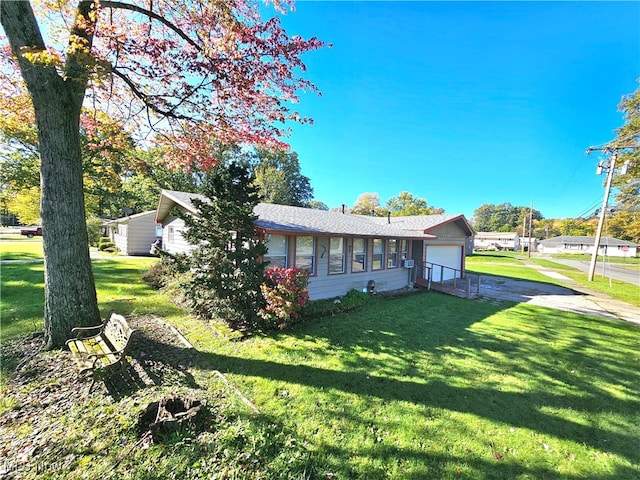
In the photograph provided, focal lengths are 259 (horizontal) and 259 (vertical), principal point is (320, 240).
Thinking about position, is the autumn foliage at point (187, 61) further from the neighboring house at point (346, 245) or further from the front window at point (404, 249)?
the front window at point (404, 249)

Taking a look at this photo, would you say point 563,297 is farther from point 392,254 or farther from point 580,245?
point 580,245

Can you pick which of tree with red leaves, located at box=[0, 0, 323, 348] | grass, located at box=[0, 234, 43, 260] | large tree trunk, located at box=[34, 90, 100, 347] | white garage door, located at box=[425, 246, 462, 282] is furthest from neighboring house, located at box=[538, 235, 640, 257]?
grass, located at box=[0, 234, 43, 260]

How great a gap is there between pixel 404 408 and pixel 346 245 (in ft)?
23.5

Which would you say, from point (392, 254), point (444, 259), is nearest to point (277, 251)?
point (392, 254)

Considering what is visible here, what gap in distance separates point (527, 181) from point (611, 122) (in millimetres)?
26084

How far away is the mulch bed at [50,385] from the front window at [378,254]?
8.60 m

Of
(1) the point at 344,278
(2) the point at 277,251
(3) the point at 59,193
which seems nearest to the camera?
(3) the point at 59,193

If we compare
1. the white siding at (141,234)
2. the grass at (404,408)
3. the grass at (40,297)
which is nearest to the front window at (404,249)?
the grass at (404,408)

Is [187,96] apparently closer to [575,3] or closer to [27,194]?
[575,3]

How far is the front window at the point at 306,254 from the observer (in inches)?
366

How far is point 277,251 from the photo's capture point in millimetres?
8906

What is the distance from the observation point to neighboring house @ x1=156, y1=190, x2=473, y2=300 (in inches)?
352

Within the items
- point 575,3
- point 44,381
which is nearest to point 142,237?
point 44,381

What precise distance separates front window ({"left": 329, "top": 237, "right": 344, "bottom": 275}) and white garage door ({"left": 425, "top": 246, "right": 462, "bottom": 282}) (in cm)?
629
